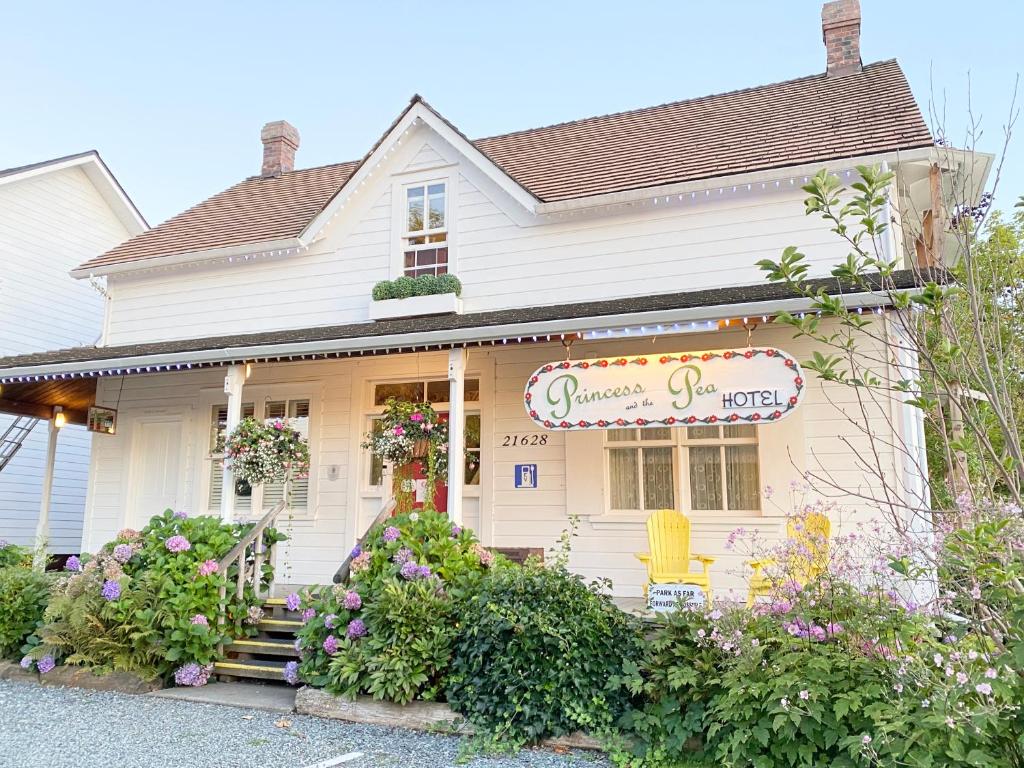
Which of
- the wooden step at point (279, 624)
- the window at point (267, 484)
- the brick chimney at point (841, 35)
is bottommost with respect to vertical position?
the wooden step at point (279, 624)

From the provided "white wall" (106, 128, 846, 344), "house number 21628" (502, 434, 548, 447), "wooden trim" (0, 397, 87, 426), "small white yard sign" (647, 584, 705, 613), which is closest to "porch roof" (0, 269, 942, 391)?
"white wall" (106, 128, 846, 344)

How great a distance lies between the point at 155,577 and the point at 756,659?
5.15 metres

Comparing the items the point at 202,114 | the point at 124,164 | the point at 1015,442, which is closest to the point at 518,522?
the point at 1015,442

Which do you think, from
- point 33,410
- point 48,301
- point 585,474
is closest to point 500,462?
point 585,474

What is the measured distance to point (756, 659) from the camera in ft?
13.8

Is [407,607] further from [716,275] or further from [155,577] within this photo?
[716,275]

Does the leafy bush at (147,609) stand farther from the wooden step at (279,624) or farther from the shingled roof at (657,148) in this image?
the shingled roof at (657,148)

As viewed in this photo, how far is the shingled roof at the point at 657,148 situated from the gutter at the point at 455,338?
2.51 m

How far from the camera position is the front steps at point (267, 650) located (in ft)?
21.4

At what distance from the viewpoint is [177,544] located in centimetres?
668

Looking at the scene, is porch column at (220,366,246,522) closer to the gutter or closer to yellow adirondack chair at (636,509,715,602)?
the gutter

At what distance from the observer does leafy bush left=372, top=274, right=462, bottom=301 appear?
904cm

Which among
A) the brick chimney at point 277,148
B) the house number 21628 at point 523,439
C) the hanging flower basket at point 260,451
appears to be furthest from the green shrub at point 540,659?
the brick chimney at point 277,148

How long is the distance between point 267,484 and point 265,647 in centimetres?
300
